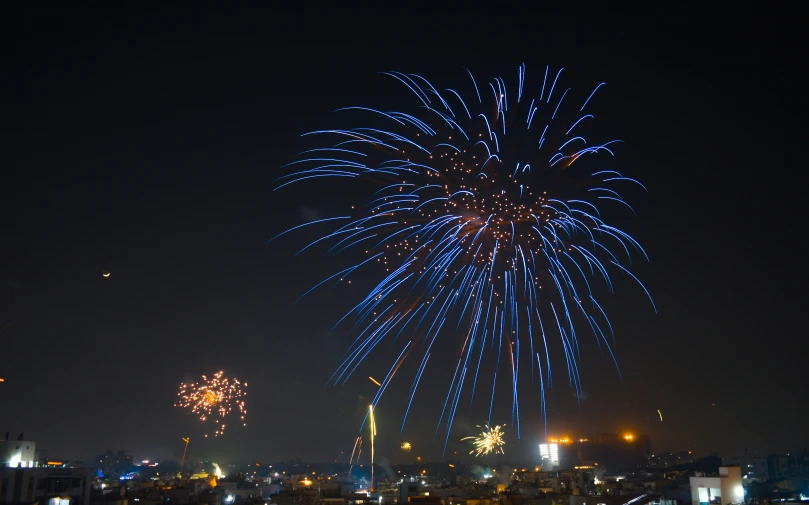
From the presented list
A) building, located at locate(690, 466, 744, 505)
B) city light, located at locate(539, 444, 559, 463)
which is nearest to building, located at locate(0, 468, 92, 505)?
building, located at locate(690, 466, 744, 505)

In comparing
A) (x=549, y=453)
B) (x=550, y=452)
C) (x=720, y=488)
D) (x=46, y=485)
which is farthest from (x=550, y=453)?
(x=46, y=485)

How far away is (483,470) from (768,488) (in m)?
56.1

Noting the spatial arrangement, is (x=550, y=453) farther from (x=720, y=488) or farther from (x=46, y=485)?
(x=46, y=485)

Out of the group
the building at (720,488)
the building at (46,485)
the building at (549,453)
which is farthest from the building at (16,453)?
the building at (549,453)

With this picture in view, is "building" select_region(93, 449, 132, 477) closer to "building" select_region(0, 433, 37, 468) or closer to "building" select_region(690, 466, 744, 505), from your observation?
"building" select_region(0, 433, 37, 468)

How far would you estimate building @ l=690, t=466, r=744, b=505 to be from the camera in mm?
20344

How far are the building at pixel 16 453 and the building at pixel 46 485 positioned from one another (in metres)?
1.35

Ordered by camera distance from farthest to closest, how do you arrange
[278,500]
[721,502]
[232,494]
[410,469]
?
[410,469] < [232,494] < [278,500] < [721,502]

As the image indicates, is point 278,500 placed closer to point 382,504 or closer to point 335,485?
point 382,504

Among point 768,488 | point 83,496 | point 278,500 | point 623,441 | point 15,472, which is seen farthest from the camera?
point 623,441

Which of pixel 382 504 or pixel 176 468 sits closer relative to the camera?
pixel 382 504

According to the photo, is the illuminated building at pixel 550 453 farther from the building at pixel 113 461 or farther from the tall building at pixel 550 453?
the building at pixel 113 461

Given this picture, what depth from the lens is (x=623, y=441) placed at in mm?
97312

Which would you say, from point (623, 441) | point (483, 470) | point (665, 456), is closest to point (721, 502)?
point (483, 470)
